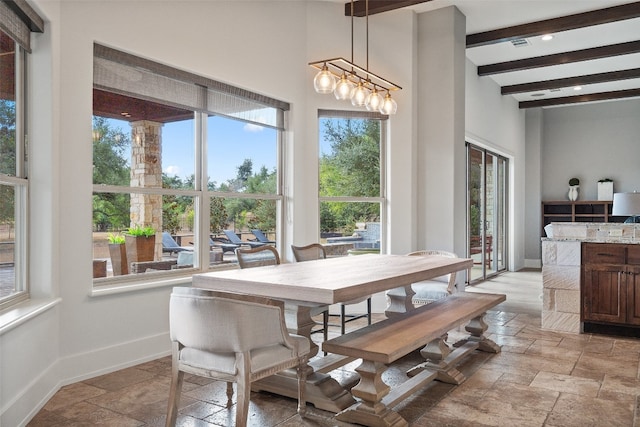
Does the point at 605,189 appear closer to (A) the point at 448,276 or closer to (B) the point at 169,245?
(A) the point at 448,276

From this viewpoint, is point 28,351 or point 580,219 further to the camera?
point 580,219

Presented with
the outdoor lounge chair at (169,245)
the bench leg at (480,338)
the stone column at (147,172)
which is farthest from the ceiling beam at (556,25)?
the outdoor lounge chair at (169,245)

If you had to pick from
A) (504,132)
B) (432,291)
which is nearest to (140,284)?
(432,291)

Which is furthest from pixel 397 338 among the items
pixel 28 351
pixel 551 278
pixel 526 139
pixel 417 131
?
pixel 526 139

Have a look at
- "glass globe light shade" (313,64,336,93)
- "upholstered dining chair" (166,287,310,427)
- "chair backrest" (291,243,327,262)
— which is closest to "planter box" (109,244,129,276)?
"chair backrest" (291,243,327,262)

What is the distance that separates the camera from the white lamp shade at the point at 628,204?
20.2 ft

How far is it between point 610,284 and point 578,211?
630 centimetres

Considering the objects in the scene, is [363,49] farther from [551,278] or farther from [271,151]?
[551,278]

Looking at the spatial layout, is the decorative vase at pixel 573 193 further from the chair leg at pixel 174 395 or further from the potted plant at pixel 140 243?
the chair leg at pixel 174 395

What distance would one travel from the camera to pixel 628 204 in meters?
6.31

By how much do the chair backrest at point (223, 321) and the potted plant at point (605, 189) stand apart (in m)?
9.53

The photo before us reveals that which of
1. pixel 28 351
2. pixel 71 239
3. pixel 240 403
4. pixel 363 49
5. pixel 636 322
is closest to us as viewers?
pixel 240 403

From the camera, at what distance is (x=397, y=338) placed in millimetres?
2855

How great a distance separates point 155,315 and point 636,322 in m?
4.27
